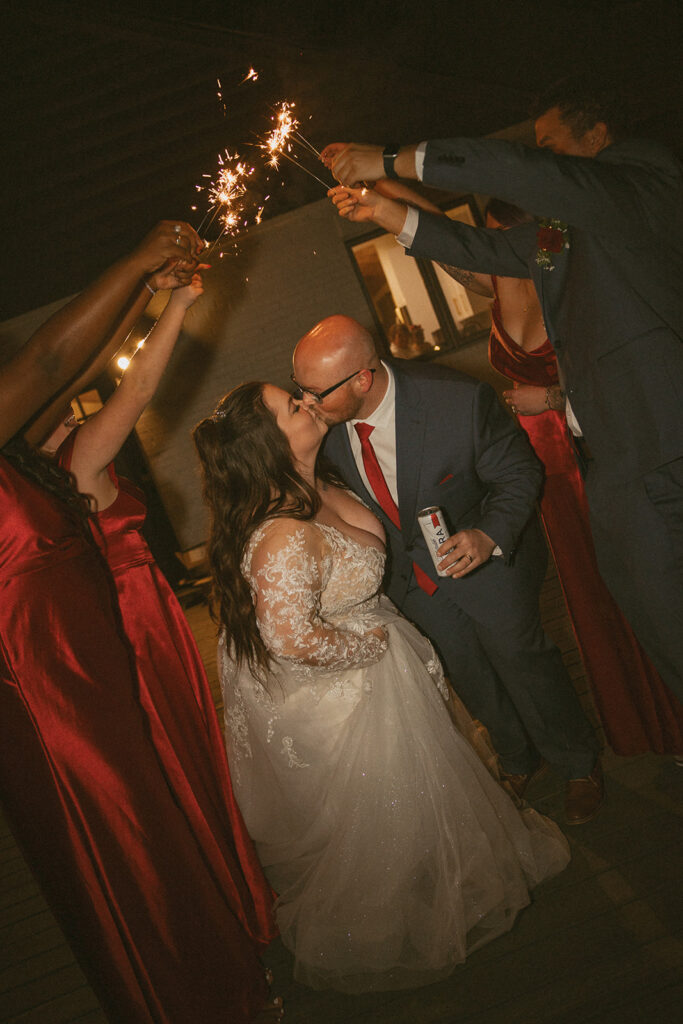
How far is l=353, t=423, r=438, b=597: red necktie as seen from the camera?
2648mm

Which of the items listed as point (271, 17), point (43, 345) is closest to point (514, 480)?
point (43, 345)

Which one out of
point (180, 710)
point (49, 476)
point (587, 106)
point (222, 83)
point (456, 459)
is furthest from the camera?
point (222, 83)

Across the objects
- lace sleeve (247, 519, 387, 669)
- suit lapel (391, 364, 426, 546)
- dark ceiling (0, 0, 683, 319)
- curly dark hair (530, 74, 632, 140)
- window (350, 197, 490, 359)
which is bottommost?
lace sleeve (247, 519, 387, 669)

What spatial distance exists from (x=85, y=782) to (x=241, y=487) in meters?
1.08

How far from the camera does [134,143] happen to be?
6.57 metres

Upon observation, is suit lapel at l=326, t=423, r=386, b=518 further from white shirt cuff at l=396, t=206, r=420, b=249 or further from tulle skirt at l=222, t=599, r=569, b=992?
white shirt cuff at l=396, t=206, r=420, b=249

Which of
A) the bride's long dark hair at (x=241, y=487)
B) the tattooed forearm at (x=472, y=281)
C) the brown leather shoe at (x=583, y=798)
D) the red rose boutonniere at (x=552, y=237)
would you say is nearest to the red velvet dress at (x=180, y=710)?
the bride's long dark hair at (x=241, y=487)

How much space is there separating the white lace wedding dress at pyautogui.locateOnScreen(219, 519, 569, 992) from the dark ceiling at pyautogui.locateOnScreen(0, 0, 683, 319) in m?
4.50

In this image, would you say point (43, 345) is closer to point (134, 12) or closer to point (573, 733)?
point (573, 733)

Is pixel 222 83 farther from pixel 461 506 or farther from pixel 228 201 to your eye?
pixel 461 506

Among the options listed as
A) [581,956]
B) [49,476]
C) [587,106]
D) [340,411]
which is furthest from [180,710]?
[587,106]

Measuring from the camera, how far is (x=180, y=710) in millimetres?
2312

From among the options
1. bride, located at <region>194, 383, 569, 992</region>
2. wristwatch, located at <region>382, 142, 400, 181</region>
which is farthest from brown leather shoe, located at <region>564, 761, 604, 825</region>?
wristwatch, located at <region>382, 142, 400, 181</region>

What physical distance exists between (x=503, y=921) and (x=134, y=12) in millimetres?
6945
